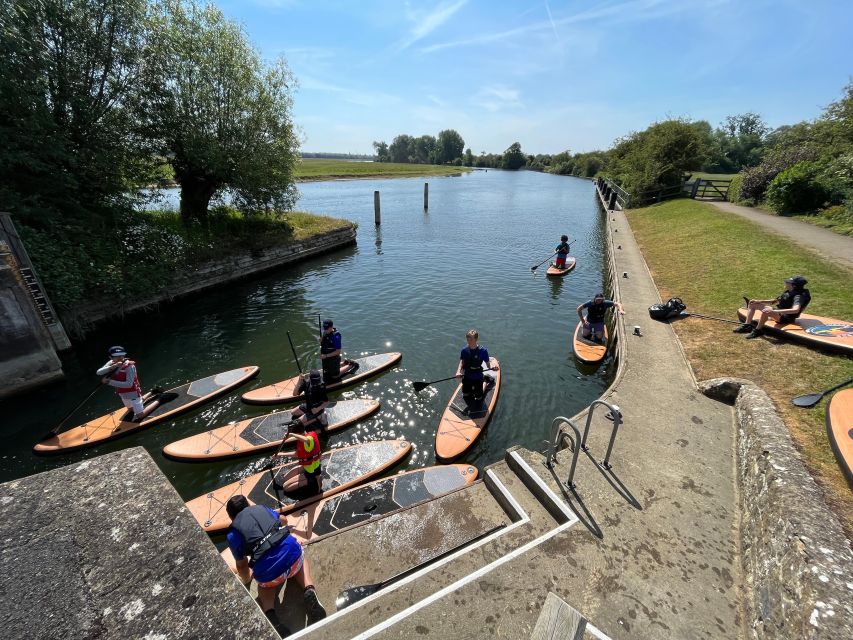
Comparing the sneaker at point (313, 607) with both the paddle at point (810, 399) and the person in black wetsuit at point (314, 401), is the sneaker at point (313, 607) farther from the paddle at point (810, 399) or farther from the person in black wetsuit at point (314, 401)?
the paddle at point (810, 399)

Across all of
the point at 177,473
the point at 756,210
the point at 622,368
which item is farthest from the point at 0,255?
the point at 756,210

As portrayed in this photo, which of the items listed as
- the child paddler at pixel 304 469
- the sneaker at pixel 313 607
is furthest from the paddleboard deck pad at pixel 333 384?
the sneaker at pixel 313 607

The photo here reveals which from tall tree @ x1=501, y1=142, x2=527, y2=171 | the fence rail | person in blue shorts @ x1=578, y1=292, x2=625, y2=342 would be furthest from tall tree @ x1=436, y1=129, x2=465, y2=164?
person in blue shorts @ x1=578, y1=292, x2=625, y2=342

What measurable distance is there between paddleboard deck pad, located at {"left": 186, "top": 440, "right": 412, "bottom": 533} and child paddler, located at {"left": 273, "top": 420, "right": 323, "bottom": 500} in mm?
108

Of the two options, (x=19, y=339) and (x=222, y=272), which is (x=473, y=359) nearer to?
(x=19, y=339)

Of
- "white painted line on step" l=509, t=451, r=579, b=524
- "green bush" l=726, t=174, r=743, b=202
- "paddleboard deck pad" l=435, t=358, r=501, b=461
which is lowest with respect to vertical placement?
"paddleboard deck pad" l=435, t=358, r=501, b=461

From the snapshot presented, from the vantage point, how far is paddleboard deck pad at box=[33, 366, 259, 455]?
9.60m

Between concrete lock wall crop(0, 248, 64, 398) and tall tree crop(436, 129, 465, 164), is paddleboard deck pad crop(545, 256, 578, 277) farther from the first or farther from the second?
tall tree crop(436, 129, 465, 164)

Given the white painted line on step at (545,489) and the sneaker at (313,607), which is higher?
the white painted line on step at (545,489)

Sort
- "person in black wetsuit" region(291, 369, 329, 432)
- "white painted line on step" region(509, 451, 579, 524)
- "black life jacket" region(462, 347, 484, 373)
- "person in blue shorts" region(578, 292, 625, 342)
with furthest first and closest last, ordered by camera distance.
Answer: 1. "person in blue shorts" region(578, 292, 625, 342)
2. "black life jacket" region(462, 347, 484, 373)
3. "person in black wetsuit" region(291, 369, 329, 432)
4. "white painted line on step" region(509, 451, 579, 524)

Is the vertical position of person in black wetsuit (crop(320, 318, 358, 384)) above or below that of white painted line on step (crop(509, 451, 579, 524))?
below

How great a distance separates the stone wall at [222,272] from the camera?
1557 cm

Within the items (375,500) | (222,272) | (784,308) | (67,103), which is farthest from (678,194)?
(67,103)

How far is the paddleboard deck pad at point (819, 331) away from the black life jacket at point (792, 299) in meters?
0.36
